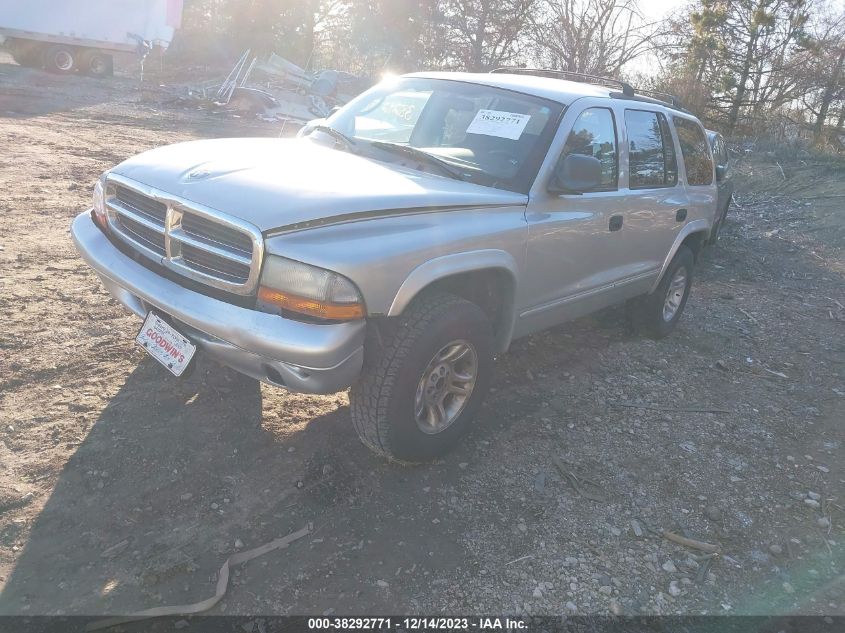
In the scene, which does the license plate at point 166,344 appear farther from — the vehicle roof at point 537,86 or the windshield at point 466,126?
the vehicle roof at point 537,86

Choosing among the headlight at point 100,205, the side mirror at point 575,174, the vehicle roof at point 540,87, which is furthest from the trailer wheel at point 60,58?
the side mirror at point 575,174

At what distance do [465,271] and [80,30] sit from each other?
859 inches

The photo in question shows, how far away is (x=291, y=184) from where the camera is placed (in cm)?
283

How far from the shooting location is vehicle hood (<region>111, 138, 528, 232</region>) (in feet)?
8.69

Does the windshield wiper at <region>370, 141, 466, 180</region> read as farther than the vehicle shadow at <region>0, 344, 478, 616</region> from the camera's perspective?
Yes

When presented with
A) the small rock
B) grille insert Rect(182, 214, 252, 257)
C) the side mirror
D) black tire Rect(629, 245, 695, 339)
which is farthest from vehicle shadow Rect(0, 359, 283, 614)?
black tire Rect(629, 245, 695, 339)

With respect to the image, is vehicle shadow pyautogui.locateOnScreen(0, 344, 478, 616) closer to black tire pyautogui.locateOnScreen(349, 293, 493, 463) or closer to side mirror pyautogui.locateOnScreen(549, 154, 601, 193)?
black tire pyautogui.locateOnScreen(349, 293, 493, 463)

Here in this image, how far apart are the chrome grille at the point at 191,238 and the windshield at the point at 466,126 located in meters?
1.29

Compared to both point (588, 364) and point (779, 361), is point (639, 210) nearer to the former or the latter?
point (588, 364)

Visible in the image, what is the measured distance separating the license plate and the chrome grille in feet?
0.91

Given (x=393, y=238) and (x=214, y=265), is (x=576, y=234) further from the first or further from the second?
(x=214, y=265)

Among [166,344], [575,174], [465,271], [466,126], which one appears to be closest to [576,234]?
[575,174]

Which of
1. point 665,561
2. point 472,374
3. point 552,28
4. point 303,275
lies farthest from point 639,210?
point 552,28

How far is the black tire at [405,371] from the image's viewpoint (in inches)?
111
